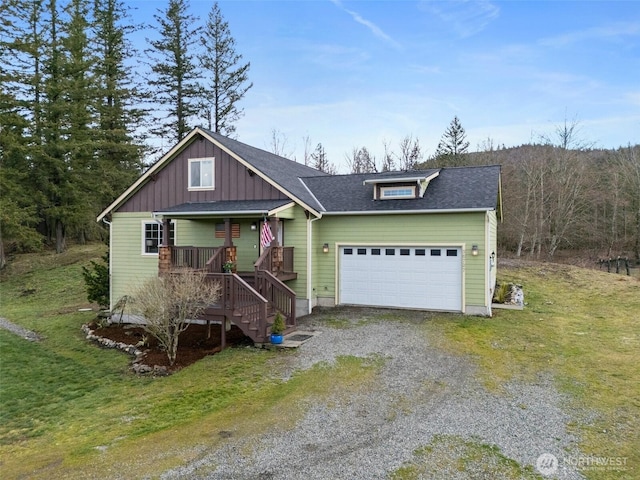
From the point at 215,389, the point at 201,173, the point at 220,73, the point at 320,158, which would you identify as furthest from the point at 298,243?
the point at 320,158

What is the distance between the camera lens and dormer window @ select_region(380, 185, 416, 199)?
1384cm

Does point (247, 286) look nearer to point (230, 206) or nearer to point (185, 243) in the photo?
point (230, 206)

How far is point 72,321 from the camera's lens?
48.9 feet

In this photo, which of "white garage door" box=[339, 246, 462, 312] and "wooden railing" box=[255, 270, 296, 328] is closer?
"wooden railing" box=[255, 270, 296, 328]

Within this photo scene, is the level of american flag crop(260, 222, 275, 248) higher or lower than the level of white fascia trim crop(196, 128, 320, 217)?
lower

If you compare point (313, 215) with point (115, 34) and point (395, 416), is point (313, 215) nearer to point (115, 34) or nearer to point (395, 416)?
point (395, 416)

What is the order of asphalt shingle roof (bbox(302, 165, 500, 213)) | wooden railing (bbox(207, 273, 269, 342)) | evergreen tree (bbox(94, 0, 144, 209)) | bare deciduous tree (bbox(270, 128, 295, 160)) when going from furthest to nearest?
1. bare deciduous tree (bbox(270, 128, 295, 160))
2. evergreen tree (bbox(94, 0, 144, 209))
3. asphalt shingle roof (bbox(302, 165, 500, 213))
4. wooden railing (bbox(207, 273, 269, 342))

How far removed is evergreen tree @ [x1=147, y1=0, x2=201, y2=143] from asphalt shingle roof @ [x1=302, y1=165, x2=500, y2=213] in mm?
16992

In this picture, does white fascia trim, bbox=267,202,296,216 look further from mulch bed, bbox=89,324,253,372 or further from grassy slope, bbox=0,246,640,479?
grassy slope, bbox=0,246,640,479

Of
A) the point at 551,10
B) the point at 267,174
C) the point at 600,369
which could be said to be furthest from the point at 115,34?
the point at 600,369

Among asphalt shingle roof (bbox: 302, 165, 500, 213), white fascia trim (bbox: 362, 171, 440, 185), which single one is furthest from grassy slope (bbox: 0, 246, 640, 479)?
white fascia trim (bbox: 362, 171, 440, 185)

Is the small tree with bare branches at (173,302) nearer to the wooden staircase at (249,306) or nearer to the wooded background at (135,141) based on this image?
the wooden staircase at (249,306)

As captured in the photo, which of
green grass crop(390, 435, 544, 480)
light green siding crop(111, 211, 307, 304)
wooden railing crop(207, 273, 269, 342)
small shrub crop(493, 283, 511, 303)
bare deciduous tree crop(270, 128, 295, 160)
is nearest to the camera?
green grass crop(390, 435, 544, 480)

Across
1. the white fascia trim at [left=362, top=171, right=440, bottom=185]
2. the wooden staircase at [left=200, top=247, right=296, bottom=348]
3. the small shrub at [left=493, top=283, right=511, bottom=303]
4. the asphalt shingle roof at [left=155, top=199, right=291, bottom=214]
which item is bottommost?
the small shrub at [left=493, top=283, right=511, bottom=303]
